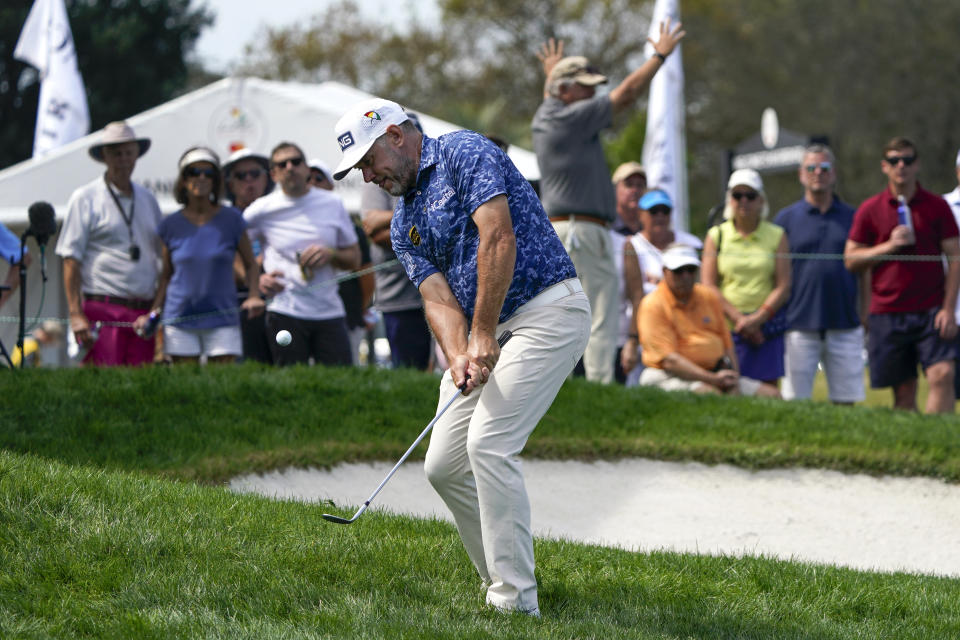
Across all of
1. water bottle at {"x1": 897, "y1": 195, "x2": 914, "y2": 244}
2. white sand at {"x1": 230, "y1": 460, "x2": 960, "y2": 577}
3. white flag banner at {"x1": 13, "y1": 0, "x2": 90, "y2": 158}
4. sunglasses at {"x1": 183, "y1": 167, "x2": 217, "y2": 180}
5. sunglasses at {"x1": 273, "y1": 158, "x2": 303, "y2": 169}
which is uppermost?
white flag banner at {"x1": 13, "y1": 0, "x2": 90, "y2": 158}

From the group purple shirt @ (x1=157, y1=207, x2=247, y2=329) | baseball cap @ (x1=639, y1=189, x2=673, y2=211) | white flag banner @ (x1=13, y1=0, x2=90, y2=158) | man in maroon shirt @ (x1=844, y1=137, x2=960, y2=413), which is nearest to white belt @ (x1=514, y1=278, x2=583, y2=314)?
purple shirt @ (x1=157, y1=207, x2=247, y2=329)

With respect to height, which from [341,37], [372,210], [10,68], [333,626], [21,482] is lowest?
[333,626]

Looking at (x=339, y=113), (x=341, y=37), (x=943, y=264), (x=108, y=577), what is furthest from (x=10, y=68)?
(x=108, y=577)

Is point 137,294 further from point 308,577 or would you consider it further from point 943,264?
point 943,264

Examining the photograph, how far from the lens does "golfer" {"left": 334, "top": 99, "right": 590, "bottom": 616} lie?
16.2ft

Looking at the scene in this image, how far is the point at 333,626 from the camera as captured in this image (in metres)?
4.74

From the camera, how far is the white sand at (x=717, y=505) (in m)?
8.52

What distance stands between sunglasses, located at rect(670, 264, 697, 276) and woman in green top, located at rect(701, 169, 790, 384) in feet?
2.27

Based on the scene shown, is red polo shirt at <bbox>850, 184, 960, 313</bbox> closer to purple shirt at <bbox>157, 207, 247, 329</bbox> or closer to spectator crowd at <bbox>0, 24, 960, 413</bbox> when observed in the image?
spectator crowd at <bbox>0, 24, 960, 413</bbox>

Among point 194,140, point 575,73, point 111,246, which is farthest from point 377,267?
point 194,140

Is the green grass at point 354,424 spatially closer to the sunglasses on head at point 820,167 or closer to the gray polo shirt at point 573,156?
the gray polo shirt at point 573,156

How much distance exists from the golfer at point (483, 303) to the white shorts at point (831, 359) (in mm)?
6170

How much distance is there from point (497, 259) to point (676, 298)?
597cm

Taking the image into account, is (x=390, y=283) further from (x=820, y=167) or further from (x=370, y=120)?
(x=370, y=120)
